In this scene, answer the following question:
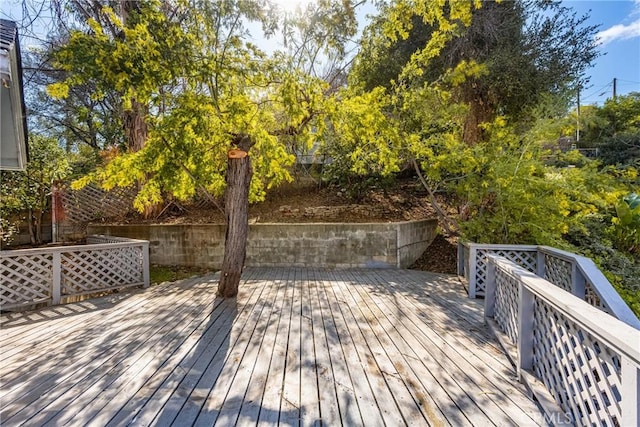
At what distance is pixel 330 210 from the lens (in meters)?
7.64

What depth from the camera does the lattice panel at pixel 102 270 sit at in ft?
14.5

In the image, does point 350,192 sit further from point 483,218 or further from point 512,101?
point 512,101

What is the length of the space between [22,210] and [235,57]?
281 inches

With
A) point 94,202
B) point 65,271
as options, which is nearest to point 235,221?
point 65,271

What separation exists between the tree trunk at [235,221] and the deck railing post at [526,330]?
3.49 m

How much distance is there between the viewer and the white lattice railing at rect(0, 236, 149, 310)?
3906 mm

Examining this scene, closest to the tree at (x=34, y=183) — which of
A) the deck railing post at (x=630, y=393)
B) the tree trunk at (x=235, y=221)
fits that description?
the tree trunk at (x=235, y=221)

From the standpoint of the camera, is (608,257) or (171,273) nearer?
(608,257)

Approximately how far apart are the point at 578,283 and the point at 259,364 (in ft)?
11.6

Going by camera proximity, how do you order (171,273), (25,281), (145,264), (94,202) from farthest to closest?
(94,202)
(171,273)
(145,264)
(25,281)

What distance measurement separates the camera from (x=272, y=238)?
651cm

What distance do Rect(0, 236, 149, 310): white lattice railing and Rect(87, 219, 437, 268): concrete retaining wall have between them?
1.52 meters

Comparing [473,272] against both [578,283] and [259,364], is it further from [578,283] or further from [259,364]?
[259,364]

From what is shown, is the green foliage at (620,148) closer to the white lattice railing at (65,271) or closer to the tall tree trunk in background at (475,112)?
the tall tree trunk in background at (475,112)
